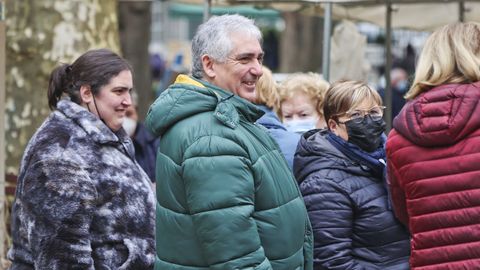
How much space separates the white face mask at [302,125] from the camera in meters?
5.48

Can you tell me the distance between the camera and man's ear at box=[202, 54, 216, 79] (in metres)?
3.63

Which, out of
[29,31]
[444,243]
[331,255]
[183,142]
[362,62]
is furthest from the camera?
[362,62]

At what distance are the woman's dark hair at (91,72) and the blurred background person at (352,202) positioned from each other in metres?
0.87

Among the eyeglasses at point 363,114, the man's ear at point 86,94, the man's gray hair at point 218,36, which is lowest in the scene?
the eyeglasses at point 363,114

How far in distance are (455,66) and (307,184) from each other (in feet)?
2.57

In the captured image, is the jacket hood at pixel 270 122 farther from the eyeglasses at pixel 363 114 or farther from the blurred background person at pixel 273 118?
the eyeglasses at pixel 363 114

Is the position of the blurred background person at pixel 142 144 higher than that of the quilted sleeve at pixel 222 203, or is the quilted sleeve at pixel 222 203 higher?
the quilted sleeve at pixel 222 203

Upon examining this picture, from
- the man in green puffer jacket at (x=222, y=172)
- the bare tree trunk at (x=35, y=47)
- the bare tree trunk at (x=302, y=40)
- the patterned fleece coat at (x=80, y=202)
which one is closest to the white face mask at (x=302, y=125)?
the patterned fleece coat at (x=80, y=202)

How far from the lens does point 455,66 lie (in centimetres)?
375

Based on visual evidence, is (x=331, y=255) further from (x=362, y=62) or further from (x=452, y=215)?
(x=362, y=62)

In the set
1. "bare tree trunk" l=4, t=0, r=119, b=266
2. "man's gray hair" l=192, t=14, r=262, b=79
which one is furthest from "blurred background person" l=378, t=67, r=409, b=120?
"man's gray hair" l=192, t=14, r=262, b=79

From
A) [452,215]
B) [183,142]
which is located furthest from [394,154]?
[183,142]

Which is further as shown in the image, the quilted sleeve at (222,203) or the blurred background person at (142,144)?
the blurred background person at (142,144)

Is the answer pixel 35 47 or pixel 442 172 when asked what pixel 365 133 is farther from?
pixel 35 47
